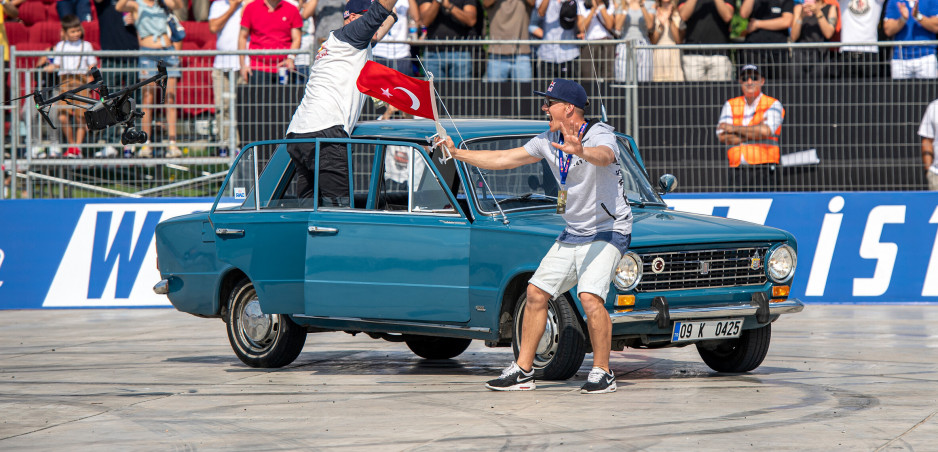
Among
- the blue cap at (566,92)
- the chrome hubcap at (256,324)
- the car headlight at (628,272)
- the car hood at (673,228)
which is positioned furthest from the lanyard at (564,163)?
the chrome hubcap at (256,324)

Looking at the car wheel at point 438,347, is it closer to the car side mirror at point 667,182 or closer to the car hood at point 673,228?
the car hood at point 673,228

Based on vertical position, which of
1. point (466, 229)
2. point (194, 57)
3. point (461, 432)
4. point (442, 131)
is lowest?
point (461, 432)

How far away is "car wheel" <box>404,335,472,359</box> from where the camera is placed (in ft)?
32.3

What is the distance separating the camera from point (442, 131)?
807 cm

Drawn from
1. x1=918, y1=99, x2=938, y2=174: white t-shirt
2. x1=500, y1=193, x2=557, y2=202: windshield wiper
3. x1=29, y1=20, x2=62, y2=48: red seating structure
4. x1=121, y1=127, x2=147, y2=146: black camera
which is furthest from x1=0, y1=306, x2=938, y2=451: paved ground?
x1=29, y1=20, x2=62, y2=48: red seating structure

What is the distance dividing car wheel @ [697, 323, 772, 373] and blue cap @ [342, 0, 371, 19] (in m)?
3.61

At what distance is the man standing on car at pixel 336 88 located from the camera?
9289 mm

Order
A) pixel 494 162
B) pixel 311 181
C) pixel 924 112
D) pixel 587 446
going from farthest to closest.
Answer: pixel 924 112, pixel 311 181, pixel 494 162, pixel 587 446

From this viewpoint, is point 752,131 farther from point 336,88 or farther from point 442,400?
point 442,400

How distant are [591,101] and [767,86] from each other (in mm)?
1823

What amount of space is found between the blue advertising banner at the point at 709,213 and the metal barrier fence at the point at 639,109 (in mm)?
225

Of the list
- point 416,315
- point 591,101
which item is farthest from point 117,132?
point 416,315

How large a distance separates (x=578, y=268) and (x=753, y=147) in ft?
21.8

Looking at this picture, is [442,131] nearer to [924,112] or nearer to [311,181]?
[311,181]
